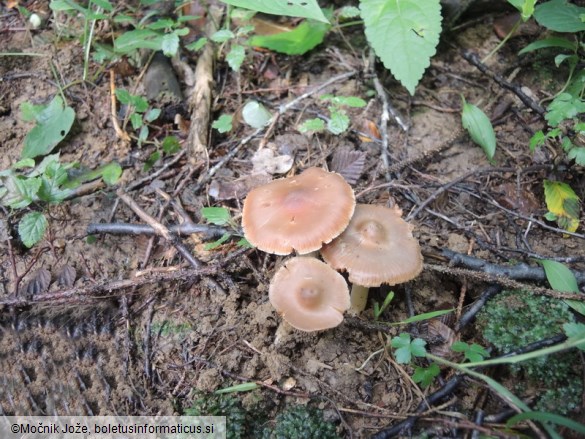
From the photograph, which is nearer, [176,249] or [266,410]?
[266,410]

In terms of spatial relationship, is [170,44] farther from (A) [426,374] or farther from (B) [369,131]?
(A) [426,374]

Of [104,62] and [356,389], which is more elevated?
[104,62]

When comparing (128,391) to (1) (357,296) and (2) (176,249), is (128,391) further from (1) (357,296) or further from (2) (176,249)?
(1) (357,296)

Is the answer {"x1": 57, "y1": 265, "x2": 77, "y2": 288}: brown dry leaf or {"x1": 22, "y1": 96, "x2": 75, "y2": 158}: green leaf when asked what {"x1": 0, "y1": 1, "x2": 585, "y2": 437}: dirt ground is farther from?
{"x1": 22, "y1": 96, "x2": 75, "y2": 158}: green leaf

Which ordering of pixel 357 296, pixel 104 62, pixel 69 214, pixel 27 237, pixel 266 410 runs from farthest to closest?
pixel 104 62
pixel 69 214
pixel 27 237
pixel 357 296
pixel 266 410

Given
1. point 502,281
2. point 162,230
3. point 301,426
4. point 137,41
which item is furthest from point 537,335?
point 137,41

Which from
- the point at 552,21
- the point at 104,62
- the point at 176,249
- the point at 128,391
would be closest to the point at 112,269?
the point at 176,249
